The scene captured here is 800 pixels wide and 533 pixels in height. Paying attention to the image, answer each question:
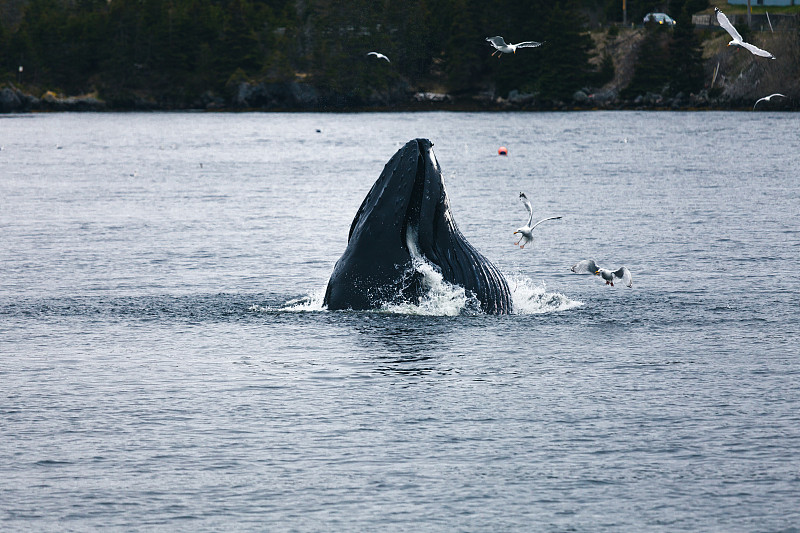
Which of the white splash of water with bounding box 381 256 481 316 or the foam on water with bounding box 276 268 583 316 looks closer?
the white splash of water with bounding box 381 256 481 316

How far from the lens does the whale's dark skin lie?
19109mm

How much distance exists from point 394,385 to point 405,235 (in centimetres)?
270

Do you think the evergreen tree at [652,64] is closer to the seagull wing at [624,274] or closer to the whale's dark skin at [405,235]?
the seagull wing at [624,274]

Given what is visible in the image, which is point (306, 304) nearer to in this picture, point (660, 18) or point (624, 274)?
point (624, 274)

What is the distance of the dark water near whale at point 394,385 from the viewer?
1293cm

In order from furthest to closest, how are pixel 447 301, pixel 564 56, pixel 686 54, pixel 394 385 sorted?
1. pixel 564 56
2. pixel 686 54
3. pixel 447 301
4. pixel 394 385

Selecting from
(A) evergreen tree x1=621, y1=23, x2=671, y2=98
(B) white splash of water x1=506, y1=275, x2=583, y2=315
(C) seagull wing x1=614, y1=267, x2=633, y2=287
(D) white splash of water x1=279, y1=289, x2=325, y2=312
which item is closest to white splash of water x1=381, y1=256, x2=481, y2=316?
(B) white splash of water x1=506, y1=275, x2=583, y2=315

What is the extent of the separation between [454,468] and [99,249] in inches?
913

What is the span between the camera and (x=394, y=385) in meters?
17.8

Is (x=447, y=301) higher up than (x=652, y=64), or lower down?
lower down

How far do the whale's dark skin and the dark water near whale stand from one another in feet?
1.88

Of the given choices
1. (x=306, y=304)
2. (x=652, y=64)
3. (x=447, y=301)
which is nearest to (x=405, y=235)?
(x=447, y=301)

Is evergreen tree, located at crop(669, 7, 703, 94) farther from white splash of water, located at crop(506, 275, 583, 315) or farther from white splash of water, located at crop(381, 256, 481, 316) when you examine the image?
white splash of water, located at crop(381, 256, 481, 316)

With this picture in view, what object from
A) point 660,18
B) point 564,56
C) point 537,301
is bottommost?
point 537,301
